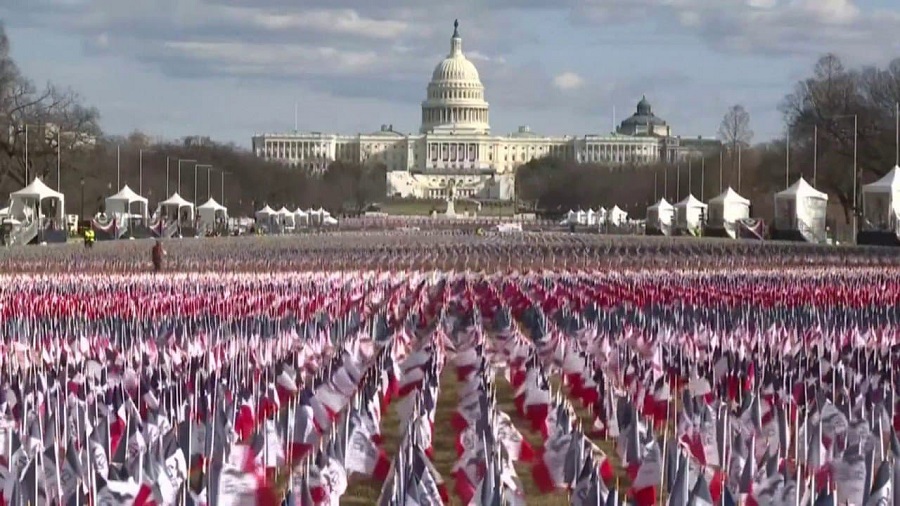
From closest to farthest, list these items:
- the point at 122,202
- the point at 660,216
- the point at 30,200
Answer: the point at 30,200, the point at 122,202, the point at 660,216

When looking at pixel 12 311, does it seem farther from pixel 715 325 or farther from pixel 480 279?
pixel 480 279

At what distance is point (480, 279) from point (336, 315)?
34.3 ft

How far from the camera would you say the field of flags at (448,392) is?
36.5ft

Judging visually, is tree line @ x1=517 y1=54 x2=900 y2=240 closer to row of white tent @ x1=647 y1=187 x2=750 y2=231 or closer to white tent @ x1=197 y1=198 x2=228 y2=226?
row of white tent @ x1=647 y1=187 x2=750 y2=231

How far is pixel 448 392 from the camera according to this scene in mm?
18641

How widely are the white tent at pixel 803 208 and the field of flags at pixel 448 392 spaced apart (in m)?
40.4

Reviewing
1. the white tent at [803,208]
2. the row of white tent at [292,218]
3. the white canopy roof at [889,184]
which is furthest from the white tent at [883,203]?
the row of white tent at [292,218]

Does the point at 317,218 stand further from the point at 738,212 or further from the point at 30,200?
the point at 30,200

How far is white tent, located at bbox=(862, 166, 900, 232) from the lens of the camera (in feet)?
207

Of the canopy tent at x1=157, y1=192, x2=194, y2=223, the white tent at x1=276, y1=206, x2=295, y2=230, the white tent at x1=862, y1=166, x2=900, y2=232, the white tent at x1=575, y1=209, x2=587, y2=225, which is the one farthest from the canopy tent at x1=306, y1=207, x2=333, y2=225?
the white tent at x1=862, y1=166, x2=900, y2=232

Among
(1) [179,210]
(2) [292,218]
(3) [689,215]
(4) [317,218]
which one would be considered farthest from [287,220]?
(3) [689,215]

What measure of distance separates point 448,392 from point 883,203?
50.2 meters

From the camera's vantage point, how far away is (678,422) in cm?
1441

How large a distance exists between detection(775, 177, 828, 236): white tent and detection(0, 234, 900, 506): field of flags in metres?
40.4
